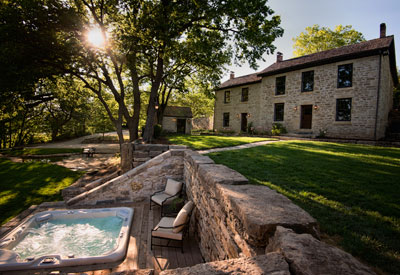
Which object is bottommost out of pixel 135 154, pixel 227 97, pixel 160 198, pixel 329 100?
pixel 160 198

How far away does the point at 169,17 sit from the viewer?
375 inches

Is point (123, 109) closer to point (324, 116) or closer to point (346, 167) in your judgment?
point (346, 167)

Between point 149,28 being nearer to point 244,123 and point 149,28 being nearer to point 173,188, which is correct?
point 173,188

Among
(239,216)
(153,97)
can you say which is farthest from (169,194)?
(153,97)

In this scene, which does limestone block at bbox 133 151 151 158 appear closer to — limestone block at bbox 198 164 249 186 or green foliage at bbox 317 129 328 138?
limestone block at bbox 198 164 249 186

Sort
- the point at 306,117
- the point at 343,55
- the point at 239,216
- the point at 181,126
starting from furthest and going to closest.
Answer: the point at 181,126, the point at 306,117, the point at 343,55, the point at 239,216

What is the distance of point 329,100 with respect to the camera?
14.7 metres

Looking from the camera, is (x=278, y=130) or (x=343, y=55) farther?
(x=278, y=130)

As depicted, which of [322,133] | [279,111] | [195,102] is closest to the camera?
[322,133]

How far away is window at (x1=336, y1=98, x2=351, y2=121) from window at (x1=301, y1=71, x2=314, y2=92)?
7.90 ft

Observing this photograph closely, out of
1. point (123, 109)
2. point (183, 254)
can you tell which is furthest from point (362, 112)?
point (123, 109)

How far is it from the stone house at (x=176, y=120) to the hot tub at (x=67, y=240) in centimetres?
1804

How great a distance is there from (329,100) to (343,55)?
3213mm

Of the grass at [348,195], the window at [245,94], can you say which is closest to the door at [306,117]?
the window at [245,94]
